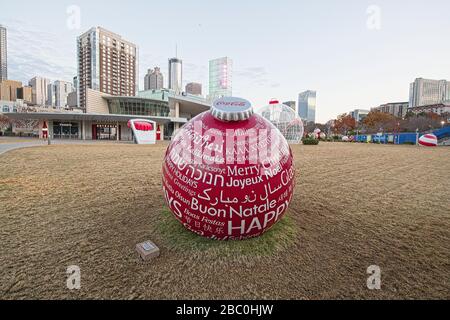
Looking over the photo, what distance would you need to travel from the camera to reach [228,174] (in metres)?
2.90

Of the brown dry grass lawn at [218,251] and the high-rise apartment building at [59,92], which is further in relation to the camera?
the high-rise apartment building at [59,92]

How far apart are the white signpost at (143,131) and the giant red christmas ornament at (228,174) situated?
28.8 metres

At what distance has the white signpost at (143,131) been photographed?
98.4 feet

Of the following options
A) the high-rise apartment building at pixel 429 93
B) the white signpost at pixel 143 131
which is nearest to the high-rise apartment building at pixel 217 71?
the white signpost at pixel 143 131

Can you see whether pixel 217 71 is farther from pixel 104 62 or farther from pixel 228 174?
pixel 104 62

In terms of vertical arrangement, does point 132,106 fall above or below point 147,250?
above

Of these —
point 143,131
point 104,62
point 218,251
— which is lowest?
point 218,251

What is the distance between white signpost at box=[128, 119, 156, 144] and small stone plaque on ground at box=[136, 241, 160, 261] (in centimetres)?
2862

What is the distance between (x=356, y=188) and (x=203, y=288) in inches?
254

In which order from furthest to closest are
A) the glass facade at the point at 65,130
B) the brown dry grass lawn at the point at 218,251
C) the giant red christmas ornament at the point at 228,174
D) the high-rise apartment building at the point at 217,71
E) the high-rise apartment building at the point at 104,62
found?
the high-rise apartment building at the point at 104,62
the glass facade at the point at 65,130
the high-rise apartment building at the point at 217,71
the giant red christmas ornament at the point at 228,174
the brown dry grass lawn at the point at 218,251

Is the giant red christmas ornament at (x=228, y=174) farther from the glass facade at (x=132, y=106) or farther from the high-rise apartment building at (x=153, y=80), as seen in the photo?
the high-rise apartment building at (x=153, y=80)

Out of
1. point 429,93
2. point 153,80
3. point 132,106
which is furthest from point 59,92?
point 429,93

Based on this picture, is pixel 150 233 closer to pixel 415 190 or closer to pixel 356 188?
pixel 356 188

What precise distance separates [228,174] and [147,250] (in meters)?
1.64
